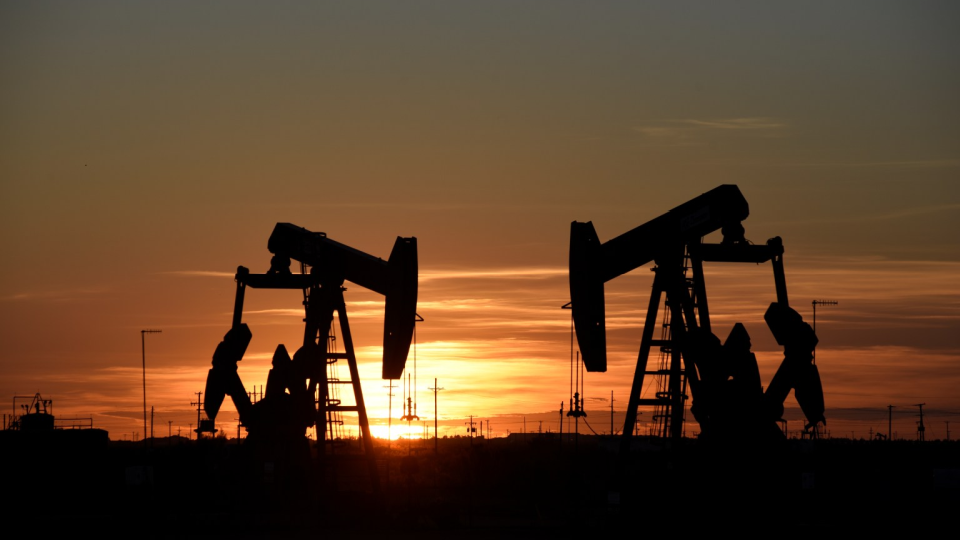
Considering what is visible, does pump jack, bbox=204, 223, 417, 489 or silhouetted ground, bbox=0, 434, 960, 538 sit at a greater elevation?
pump jack, bbox=204, 223, 417, 489

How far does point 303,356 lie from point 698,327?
8.20 m

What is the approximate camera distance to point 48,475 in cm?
3566

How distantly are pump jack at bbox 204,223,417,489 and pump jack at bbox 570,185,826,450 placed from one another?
155 inches

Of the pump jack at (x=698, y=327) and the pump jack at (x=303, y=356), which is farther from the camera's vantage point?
the pump jack at (x=303, y=356)

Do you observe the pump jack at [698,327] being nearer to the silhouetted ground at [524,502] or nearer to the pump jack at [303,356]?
the silhouetted ground at [524,502]

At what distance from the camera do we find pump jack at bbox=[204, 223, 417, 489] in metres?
25.4

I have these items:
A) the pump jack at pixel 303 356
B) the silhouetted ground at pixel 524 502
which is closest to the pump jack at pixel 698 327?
the silhouetted ground at pixel 524 502

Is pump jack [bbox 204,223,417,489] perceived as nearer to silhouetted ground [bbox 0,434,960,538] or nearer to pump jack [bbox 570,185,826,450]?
silhouetted ground [bbox 0,434,960,538]

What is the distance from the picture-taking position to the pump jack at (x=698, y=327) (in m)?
22.2

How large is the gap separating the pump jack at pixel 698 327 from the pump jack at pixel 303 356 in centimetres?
394

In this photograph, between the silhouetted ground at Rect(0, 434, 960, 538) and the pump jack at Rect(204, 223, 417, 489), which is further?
the pump jack at Rect(204, 223, 417, 489)

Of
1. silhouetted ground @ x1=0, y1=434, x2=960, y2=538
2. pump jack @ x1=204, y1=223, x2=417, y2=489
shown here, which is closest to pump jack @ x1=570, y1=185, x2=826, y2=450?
silhouetted ground @ x1=0, y1=434, x2=960, y2=538

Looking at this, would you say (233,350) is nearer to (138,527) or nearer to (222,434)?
(138,527)

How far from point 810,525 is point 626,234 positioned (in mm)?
6541
